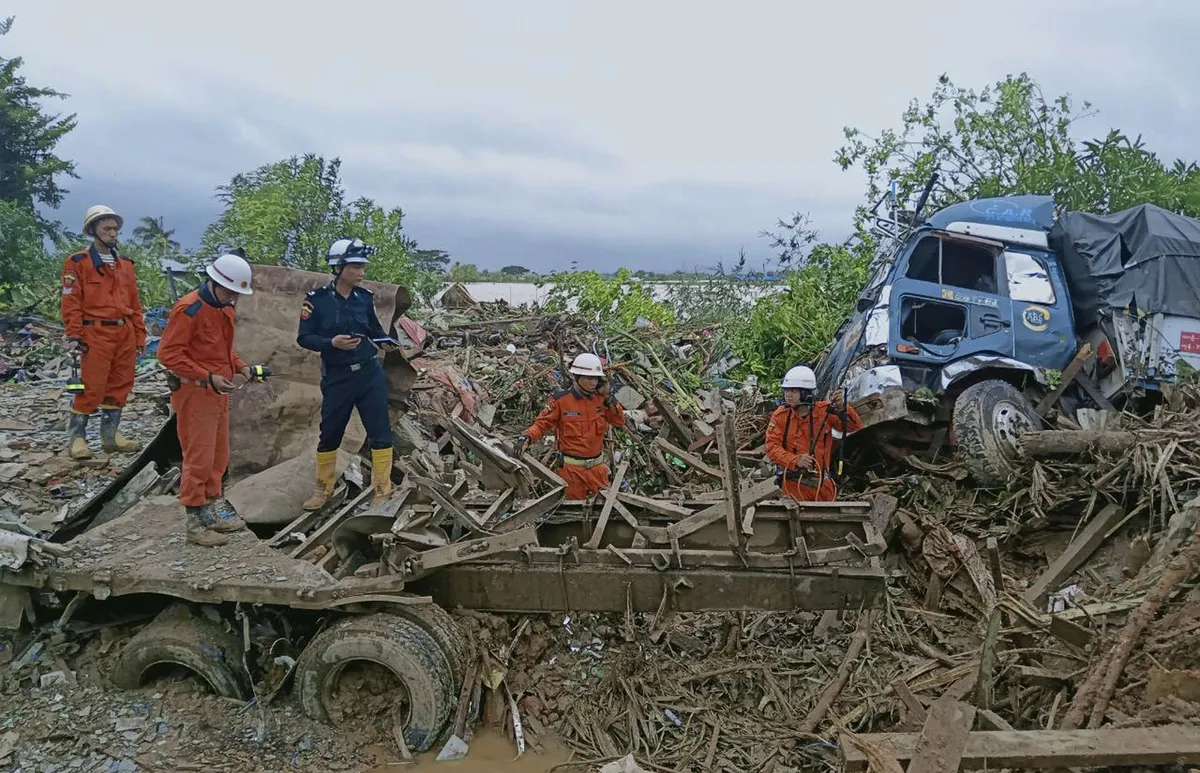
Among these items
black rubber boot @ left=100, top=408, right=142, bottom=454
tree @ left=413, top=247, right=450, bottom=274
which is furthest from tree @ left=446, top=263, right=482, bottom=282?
black rubber boot @ left=100, top=408, right=142, bottom=454

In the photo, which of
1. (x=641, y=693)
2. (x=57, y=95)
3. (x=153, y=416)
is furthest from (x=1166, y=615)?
(x=57, y=95)

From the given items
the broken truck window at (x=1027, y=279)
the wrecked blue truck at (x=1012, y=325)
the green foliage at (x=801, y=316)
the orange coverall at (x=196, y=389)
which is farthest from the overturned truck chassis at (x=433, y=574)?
the green foliage at (x=801, y=316)

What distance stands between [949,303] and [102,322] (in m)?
7.31

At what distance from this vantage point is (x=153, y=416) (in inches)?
321

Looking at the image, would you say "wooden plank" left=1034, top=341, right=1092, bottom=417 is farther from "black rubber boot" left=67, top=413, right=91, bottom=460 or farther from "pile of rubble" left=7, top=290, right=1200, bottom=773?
"black rubber boot" left=67, top=413, right=91, bottom=460

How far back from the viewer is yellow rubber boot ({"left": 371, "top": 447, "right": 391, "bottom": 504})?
529 centimetres

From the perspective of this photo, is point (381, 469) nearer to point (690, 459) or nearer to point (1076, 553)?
point (690, 459)

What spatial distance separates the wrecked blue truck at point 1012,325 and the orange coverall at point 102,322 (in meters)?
6.29

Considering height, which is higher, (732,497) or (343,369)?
(343,369)

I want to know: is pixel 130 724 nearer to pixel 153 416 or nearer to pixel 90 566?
pixel 90 566

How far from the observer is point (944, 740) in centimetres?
225

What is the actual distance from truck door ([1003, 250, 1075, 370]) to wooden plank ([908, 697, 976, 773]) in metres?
5.47

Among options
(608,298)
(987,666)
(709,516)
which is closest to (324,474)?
(709,516)

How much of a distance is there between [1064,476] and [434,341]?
8336mm
